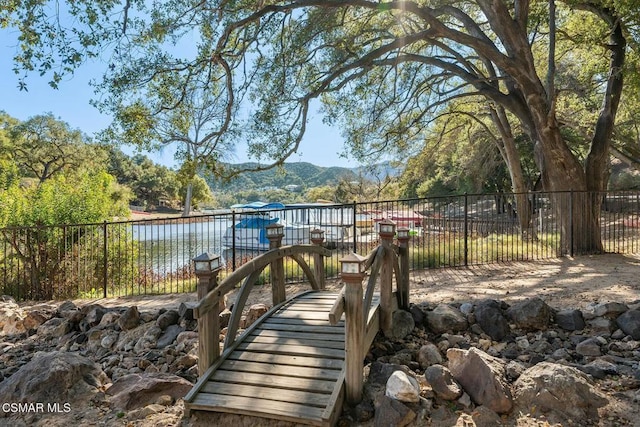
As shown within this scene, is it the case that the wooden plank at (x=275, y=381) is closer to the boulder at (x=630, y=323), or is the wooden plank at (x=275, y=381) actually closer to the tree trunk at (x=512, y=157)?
the boulder at (x=630, y=323)

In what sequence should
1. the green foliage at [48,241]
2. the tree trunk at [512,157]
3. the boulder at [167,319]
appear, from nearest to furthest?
the boulder at [167,319] → the green foliage at [48,241] → the tree trunk at [512,157]

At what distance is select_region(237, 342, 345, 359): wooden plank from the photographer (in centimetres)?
384

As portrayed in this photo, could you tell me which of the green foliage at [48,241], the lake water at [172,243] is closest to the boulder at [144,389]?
the lake water at [172,243]

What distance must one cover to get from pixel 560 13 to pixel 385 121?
7.06m

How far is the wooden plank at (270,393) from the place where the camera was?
322cm

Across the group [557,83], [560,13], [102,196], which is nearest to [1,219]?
[102,196]

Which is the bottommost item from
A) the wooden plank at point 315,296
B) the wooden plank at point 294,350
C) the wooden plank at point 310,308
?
the wooden plank at point 294,350

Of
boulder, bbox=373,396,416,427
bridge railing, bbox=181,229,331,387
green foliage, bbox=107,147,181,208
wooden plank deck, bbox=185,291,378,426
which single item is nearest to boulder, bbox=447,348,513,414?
boulder, bbox=373,396,416,427

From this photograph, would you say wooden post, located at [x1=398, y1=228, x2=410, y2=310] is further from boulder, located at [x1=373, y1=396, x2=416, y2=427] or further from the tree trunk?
the tree trunk

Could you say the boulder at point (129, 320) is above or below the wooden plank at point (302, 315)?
below

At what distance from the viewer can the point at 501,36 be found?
9.27 m

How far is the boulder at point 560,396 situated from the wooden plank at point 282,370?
1.66m

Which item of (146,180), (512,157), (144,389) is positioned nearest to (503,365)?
(144,389)

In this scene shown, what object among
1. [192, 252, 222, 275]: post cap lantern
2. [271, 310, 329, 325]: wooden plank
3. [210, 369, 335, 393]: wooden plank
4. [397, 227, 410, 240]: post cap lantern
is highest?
[397, 227, 410, 240]: post cap lantern
